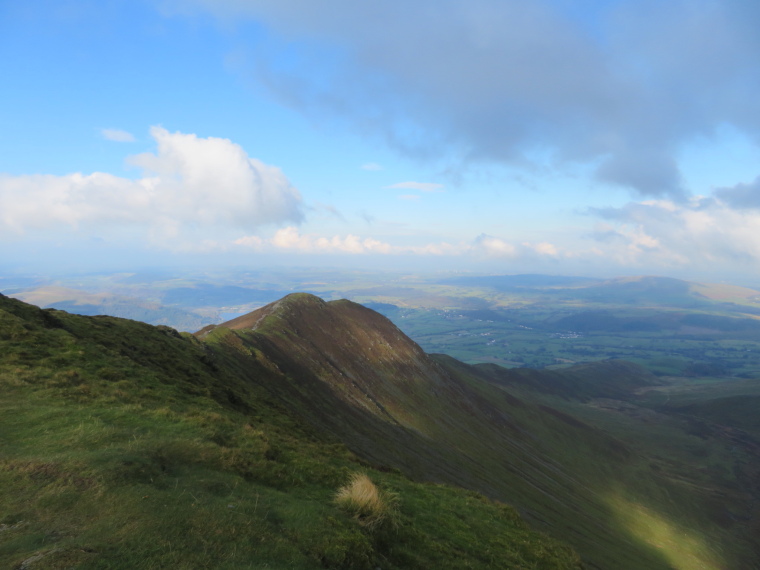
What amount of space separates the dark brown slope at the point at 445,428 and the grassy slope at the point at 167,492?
1884 centimetres

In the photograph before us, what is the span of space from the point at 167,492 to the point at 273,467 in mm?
5444

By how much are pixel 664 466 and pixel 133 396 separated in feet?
492

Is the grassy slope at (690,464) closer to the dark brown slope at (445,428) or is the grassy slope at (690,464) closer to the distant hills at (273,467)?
the distant hills at (273,467)

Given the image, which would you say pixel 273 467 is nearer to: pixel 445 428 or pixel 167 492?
pixel 167 492

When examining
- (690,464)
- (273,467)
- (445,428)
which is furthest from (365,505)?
(690,464)

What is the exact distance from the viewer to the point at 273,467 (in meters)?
17.1

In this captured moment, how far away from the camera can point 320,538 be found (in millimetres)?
12141

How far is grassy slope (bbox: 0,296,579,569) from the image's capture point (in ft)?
32.3

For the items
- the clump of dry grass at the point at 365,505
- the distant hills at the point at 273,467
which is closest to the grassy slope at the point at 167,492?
the distant hills at the point at 273,467

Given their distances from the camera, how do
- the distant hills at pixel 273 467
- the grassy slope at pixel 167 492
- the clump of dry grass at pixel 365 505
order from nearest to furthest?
Result: the grassy slope at pixel 167 492 < the distant hills at pixel 273 467 < the clump of dry grass at pixel 365 505

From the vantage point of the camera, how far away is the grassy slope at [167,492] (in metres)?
9.86

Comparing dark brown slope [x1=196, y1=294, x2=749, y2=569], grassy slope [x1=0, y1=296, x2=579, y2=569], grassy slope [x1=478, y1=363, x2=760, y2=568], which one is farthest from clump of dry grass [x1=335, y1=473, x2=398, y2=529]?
grassy slope [x1=478, y1=363, x2=760, y2=568]

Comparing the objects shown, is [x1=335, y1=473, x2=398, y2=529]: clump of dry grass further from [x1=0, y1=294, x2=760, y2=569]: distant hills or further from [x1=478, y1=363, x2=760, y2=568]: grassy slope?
[x1=478, y1=363, x2=760, y2=568]: grassy slope

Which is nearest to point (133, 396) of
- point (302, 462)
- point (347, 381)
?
point (302, 462)
